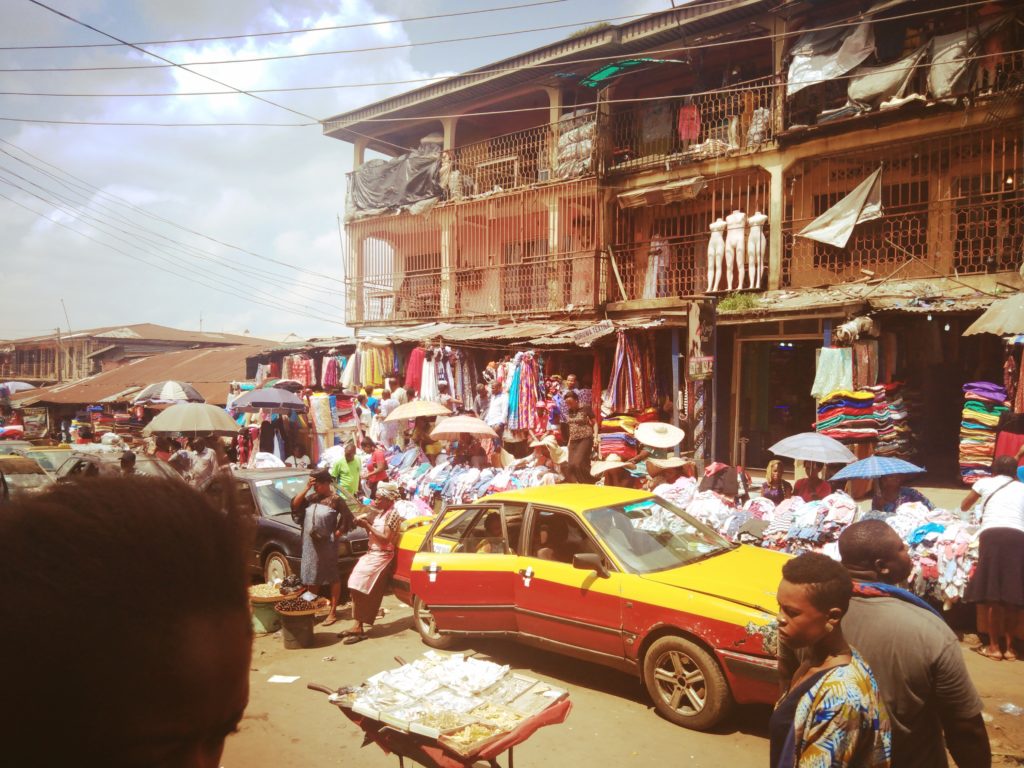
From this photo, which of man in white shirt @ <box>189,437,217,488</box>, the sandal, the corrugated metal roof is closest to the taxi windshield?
the sandal

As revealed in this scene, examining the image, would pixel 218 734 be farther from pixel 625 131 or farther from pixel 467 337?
pixel 625 131

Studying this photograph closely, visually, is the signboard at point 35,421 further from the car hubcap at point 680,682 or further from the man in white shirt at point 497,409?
the car hubcap at point 680,682

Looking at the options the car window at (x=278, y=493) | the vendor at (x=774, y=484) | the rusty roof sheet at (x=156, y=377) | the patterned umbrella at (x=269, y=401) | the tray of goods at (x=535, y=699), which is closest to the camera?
the tray of goods at (x=535, y=699)

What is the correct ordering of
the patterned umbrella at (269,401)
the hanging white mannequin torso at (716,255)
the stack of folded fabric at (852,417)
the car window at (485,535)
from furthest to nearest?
the patterned umbrella at (269,401) → the hanging white mannequin torso at (716,255) → the stack of folded fabric at (852,417) → the car window at (485,535)

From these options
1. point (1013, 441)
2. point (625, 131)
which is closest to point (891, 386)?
point (1013, 441)

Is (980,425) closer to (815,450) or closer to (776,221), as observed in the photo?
(815,450)

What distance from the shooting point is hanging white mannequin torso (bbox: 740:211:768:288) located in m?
13.3

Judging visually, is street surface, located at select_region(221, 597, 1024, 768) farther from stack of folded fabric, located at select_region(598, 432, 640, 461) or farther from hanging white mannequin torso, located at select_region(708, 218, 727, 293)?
hanging white mannequin torso, located at select_region(708, 218, 727, 293)

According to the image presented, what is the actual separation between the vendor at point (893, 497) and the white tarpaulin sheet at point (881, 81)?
300 inches

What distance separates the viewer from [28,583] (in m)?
0.68

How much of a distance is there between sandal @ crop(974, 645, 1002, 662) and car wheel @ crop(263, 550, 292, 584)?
784 cm

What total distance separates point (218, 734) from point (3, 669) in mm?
265

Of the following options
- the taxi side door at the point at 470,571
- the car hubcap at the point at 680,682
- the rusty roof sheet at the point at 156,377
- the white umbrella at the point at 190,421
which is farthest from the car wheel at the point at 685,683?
the rusty roof sheet at the point at 156,377

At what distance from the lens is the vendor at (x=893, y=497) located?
7.79 meters
